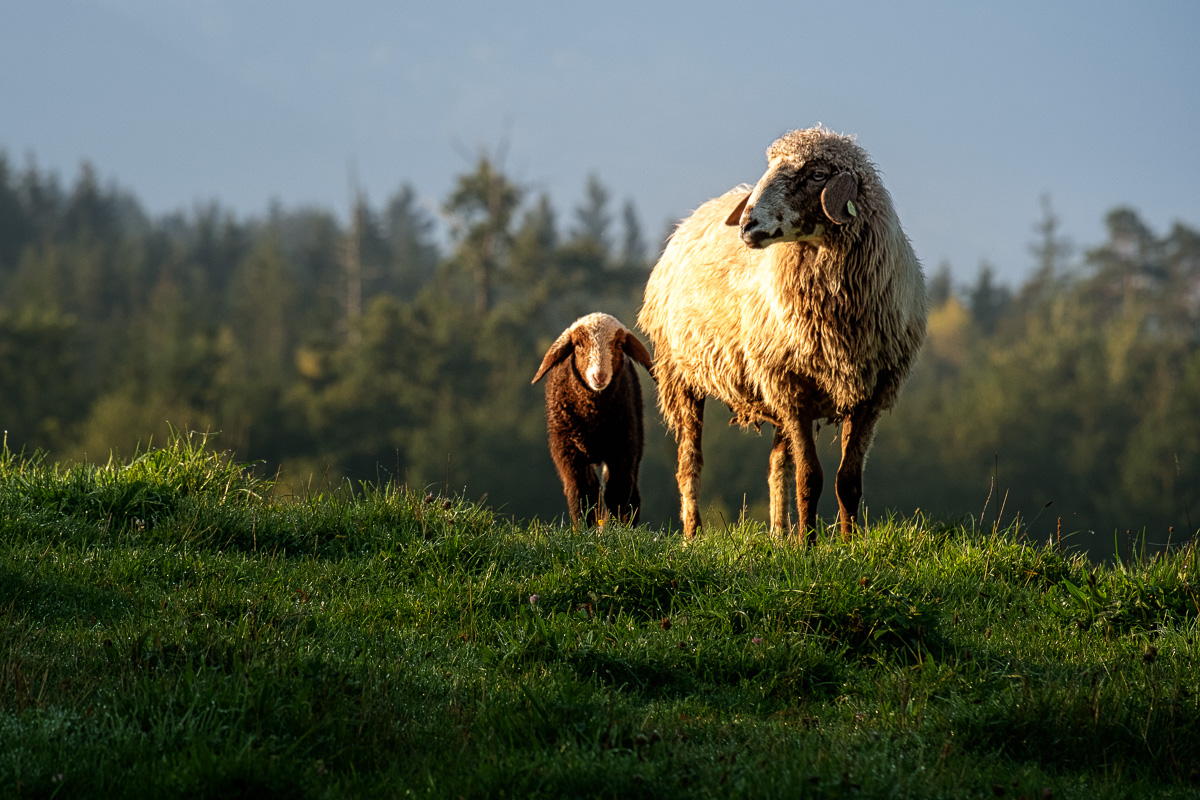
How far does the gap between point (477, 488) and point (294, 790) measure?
52.1 meters

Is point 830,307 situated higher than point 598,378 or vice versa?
point 830,307

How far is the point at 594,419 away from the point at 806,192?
2.44m

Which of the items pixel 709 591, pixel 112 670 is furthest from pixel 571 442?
pixel 112 670

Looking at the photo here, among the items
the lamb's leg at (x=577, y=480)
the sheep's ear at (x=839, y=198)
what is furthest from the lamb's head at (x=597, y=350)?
the sheep's ear at (x=839, y=198)

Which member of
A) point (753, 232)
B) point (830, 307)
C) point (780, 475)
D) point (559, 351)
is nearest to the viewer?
point (753, 232)

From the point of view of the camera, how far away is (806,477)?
7633mm

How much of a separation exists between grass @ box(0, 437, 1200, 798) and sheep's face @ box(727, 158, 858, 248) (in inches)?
76.4

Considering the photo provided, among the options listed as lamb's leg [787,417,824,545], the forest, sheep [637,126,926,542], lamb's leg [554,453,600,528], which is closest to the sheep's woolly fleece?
sheep [637,126,926,542]

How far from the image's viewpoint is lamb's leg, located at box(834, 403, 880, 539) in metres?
7.68

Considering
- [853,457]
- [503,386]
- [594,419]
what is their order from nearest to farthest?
[853,457]
[594,419]
[503,386]

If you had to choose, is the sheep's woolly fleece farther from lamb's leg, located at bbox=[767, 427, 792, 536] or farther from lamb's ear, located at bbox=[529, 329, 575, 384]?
lamb's ear, located at bbox=[529, 329, 575, 384]

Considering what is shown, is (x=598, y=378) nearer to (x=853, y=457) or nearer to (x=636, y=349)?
(x=636, y=349)

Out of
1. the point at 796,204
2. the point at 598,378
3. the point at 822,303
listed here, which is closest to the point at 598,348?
the point at 598,378

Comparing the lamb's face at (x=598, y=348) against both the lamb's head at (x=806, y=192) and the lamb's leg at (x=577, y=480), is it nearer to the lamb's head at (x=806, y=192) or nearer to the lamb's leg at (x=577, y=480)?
the lamb's leg at (x=577, y=480)
